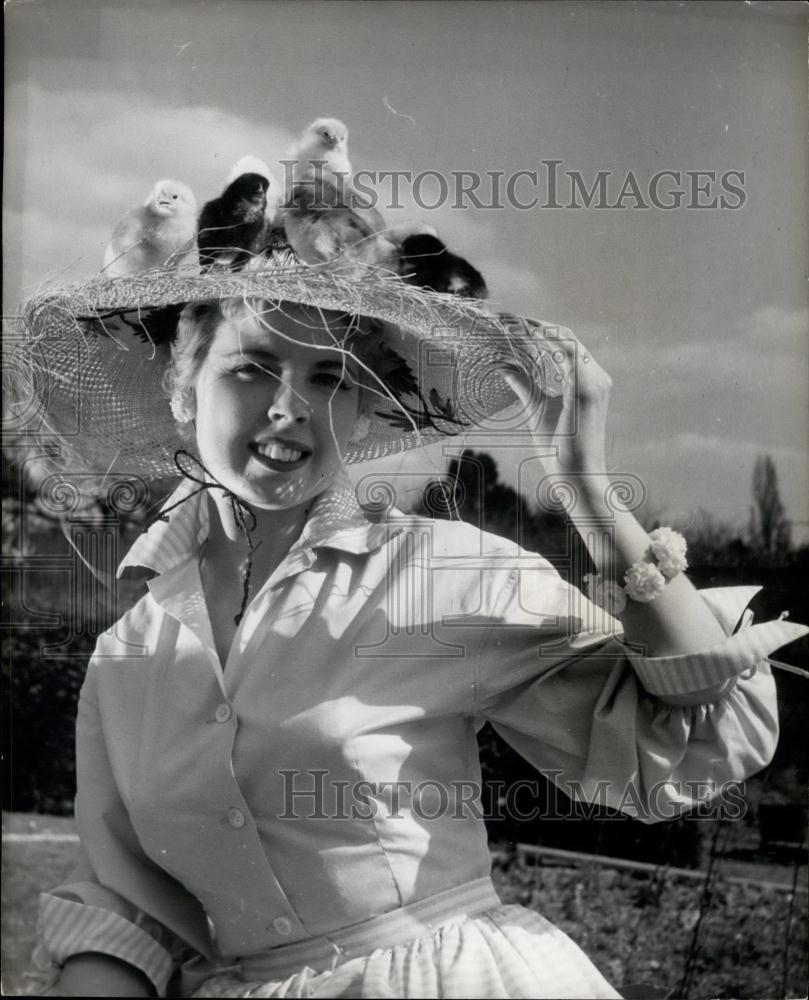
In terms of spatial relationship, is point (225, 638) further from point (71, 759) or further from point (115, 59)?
point (115, 59)

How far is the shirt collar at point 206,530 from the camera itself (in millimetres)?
2494

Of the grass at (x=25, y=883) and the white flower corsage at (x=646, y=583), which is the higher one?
the white flower corsage at (x=646, y=583)

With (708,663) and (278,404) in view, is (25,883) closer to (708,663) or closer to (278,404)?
(278,404)

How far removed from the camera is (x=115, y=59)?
2.62m

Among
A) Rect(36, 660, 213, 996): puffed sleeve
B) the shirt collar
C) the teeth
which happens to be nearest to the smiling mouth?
the teeth

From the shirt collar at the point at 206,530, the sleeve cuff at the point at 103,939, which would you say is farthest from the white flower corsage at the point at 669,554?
the sleeve cuff at the point at 103,939

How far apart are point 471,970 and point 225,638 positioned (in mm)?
811

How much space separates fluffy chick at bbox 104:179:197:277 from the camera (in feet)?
8.27

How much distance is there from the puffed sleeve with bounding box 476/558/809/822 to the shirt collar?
33 cm

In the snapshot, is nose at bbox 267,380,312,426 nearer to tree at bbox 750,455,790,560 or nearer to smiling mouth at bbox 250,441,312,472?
Result: smiling mouth at bbox 250,441,312,472

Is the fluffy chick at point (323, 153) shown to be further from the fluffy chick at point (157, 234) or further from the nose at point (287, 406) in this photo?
the nose at point (287, 406)

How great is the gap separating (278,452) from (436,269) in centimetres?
51

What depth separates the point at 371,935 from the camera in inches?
91.7

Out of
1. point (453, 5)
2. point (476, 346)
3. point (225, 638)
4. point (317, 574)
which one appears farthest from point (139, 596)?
point (453, 5)
